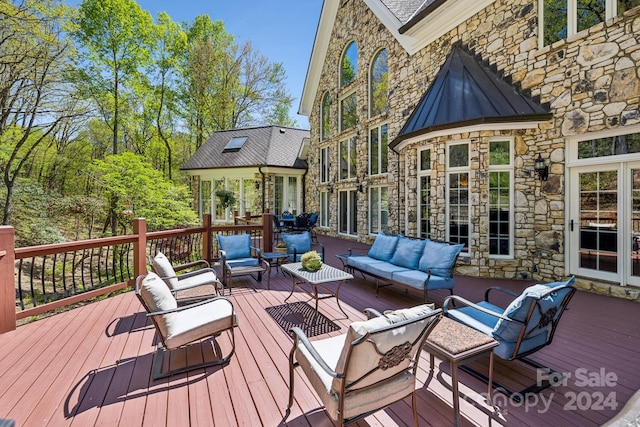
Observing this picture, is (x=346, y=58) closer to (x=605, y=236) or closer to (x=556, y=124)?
(x=556, y=124)

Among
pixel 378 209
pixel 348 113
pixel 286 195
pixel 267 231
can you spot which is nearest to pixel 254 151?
pixel 286 195

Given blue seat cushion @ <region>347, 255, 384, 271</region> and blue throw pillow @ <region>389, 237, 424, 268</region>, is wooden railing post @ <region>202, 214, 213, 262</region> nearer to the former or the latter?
blue seat cushion @ <region>347, 255, 384, 271</region>

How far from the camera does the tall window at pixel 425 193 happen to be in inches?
269

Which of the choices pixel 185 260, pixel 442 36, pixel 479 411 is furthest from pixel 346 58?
pixel 479 411

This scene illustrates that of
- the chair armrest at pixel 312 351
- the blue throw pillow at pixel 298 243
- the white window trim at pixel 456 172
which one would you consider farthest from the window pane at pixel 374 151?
the chair armrest at pixel 312 351

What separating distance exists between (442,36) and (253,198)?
9834mm

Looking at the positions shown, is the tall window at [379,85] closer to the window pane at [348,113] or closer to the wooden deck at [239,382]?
the window pane at [348,113]

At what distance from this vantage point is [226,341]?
3281mm

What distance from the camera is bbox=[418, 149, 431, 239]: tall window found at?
269 inches

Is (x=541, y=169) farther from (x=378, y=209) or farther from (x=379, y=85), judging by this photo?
(x=379, y=85)

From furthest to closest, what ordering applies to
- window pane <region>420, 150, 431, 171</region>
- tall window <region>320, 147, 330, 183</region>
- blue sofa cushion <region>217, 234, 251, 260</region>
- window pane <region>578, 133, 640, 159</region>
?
1. tall window <region>320, 147, 330, 183</region>
2. window pane <region>420, 150, 431, 171</region>
3. blue sofa cushion <region>217, 234, 251, 260</region>
4. window pane <region>578, 133, 640, 159</region>

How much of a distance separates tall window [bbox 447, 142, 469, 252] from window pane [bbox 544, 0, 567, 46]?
91.0 inches

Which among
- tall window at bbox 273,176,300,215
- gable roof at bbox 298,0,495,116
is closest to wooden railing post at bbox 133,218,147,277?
gable roof at bbox 298,0,495,116

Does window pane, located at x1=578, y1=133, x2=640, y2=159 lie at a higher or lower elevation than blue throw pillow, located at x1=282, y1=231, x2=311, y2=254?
higher
